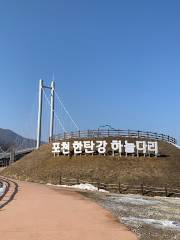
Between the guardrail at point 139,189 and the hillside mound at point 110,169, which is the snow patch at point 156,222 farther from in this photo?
the hillside mound at point 110,169

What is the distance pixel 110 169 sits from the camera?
5594cm

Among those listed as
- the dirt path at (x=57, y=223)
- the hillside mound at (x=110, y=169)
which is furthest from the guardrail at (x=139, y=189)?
the dirt path at (x=57, y=223)

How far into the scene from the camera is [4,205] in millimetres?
24688

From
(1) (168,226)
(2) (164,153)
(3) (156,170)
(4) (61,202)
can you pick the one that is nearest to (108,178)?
(3) (156,170)

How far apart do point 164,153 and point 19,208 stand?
4158 centimetres

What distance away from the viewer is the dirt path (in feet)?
54.7

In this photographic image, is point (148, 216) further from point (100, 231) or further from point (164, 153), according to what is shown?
point (164, 153)

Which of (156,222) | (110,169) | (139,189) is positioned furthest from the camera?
(110,169)

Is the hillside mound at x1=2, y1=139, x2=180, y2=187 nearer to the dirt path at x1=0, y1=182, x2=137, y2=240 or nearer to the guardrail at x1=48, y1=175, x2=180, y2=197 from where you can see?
the guardrail at x1=48, y1=175, x2=180, y2=197

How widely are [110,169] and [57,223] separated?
36746 mm

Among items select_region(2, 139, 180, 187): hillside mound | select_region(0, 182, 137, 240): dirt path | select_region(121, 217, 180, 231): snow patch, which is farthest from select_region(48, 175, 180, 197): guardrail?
select_region(121, 217, 180, 231): snow patch

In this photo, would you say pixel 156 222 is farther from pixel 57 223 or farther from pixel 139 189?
pixel 139 189

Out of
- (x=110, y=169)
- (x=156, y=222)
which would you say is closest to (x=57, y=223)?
(x=156, y=222)

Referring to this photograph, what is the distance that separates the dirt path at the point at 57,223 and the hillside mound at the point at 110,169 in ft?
88.8
